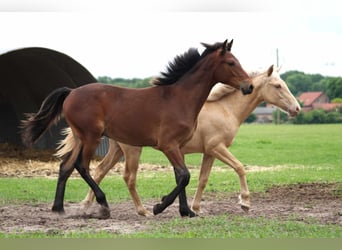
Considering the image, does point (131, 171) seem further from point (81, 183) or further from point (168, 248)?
point (81, 183)

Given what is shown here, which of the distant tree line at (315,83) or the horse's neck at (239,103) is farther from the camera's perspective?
the distant tree line at (315,83)

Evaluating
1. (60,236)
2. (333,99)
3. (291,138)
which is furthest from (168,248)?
(333,99)

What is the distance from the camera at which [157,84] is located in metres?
8.57

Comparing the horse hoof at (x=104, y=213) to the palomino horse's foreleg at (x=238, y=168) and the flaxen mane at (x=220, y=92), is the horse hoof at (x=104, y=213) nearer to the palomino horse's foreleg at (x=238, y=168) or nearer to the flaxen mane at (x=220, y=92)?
the palomino horse's foreleg at (x=238, y=168)

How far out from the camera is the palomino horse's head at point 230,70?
841 centimetres

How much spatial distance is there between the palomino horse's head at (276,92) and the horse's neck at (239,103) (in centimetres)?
14

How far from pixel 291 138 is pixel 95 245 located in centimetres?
1917

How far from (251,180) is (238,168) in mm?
4791

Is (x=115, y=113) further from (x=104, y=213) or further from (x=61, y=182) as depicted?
(x=104, y=213)

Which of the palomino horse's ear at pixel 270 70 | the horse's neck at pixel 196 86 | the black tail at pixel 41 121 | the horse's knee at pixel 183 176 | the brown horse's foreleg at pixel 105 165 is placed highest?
the palomino horse's ear at pixel 270 70

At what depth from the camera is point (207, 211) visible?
9289 mm

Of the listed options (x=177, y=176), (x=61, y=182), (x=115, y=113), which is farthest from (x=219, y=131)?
(x=61, y=182)

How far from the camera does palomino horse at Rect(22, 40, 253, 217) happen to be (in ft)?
27.1

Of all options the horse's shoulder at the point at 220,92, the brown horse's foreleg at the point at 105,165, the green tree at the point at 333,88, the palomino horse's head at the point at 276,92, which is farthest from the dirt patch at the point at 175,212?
the green tree at the point at 333,88
